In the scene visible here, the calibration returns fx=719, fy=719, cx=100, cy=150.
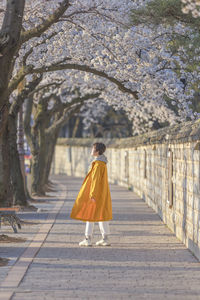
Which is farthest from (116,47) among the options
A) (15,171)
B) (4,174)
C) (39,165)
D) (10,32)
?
(39,165)

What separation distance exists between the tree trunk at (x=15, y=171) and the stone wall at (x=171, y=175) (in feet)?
12.4

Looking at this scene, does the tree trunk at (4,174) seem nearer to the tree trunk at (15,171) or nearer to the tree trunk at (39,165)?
the tree trunk at (15,171)

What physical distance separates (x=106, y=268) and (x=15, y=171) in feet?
33.3

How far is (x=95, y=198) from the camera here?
1262cm

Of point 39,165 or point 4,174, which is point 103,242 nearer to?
point 4,174

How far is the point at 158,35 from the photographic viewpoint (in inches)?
673

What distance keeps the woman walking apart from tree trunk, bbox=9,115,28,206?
6.87 metres

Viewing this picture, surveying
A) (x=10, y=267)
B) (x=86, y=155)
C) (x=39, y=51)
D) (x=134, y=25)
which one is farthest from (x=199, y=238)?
(x=86, y=155)

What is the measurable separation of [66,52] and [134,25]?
2.20 m

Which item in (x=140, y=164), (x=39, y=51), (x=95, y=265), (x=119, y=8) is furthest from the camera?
(x=140, y=164)

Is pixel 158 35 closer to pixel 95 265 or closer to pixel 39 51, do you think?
pixel 39 51

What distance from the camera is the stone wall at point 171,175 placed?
11.4 metres

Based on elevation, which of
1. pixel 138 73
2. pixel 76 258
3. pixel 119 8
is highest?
pixel 119 8

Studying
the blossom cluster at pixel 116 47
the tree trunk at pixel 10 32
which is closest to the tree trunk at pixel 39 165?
the blossom cluster at pixel 116 47
